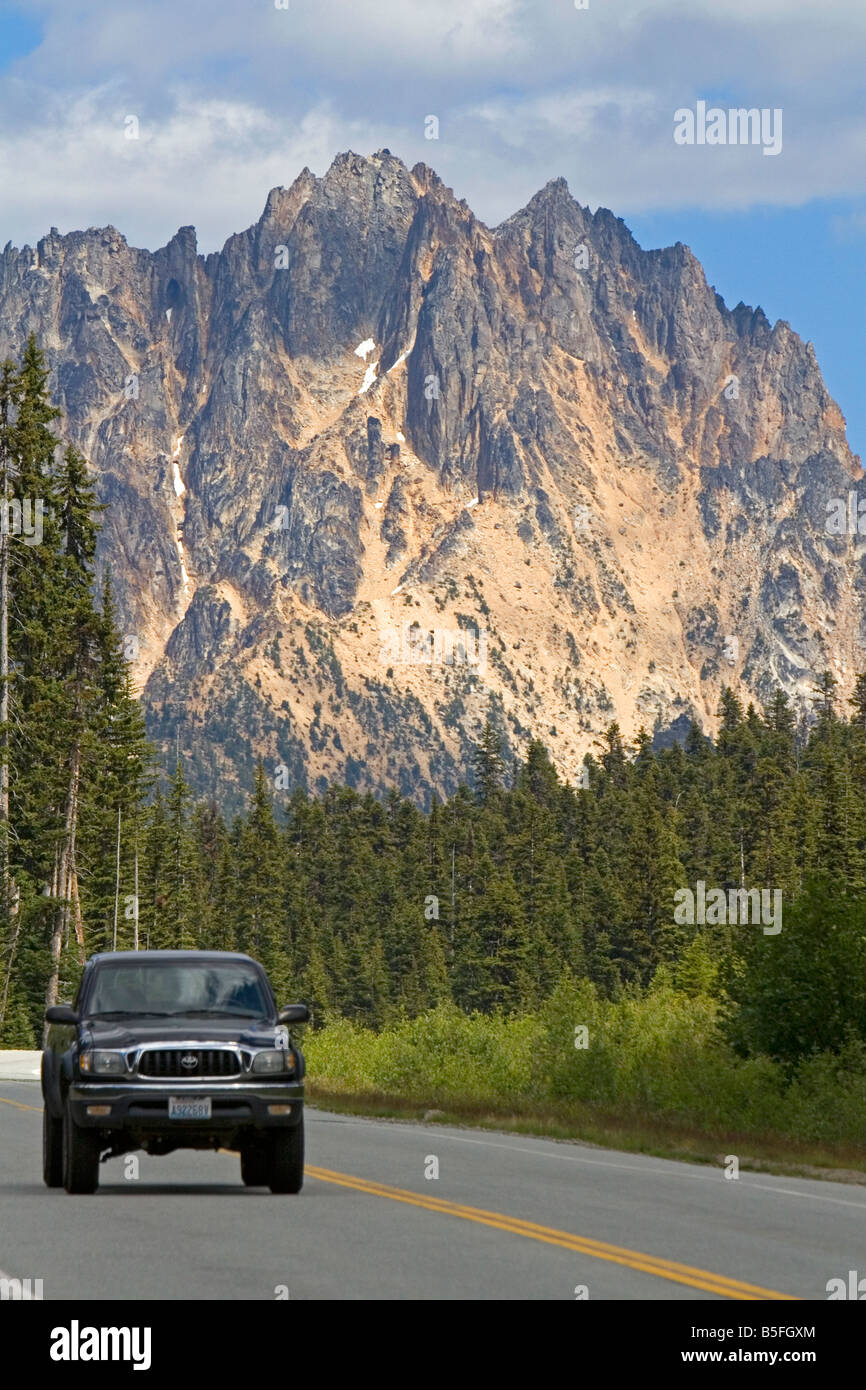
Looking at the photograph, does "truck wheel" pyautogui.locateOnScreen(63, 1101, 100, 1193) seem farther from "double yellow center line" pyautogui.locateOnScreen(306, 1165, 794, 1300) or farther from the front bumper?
"double yellow center line" pyautogui.locateOnScreen(306, 1165, 794, 1300)

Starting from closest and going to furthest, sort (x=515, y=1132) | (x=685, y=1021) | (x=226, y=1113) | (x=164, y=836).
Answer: (x=226, y=1113) < (x=515, y=1132) < (x=685, y=1021) < (x=164, y=836)

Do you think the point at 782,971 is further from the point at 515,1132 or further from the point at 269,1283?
the point at 269,1283

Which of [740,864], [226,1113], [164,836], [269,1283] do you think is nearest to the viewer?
[269,1283]

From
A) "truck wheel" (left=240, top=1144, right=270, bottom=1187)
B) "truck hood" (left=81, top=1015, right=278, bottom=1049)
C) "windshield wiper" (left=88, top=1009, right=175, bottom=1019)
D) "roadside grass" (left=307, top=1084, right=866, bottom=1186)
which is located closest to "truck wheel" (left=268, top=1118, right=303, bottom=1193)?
"truck wheel" (left=240, top=1144, right=270, bottom=1187)

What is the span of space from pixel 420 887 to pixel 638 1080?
134 meters

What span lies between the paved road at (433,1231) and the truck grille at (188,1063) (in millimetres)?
1026

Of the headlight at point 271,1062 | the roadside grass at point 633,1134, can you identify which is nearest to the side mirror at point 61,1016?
the headlight at point 271,1062

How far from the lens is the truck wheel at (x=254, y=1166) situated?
652 inches

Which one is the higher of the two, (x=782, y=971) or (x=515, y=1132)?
(x=782, y=971)

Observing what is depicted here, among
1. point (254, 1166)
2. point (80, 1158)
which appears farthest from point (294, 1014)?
point (80, 1158)

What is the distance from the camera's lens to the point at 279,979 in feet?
398

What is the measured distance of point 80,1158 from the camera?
51.9ft
